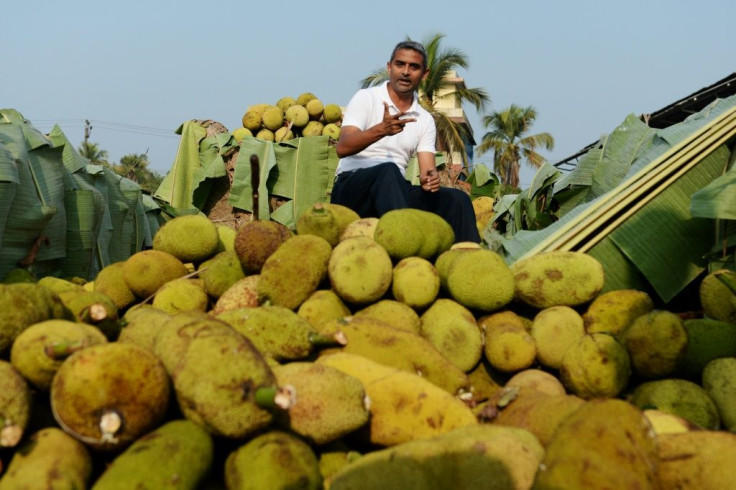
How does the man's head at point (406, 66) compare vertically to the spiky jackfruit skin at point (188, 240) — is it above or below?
above

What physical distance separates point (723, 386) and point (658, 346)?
0.26m

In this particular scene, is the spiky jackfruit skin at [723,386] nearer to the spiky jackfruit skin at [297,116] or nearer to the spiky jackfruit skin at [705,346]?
the spiky jackfruit skin at [705,346]

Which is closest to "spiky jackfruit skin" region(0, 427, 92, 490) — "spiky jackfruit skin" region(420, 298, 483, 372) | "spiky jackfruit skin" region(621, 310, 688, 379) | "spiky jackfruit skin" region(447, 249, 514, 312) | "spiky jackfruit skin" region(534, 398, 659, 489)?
"spiky jackfruit skin" region(534, 398, 659, 489)

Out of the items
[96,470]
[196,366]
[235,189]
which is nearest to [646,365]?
[196,366]

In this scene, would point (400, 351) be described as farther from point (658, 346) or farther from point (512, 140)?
point (512, 140)

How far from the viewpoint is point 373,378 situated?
2217 mm

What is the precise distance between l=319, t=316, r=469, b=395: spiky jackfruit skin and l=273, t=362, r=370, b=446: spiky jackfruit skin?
47cm

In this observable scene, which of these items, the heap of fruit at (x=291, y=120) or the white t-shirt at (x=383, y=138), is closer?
the white t-shirt at (x=383, y=138)

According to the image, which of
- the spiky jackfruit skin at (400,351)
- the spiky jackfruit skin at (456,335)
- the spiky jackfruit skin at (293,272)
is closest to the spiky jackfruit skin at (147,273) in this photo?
the spiky jackfruit skin at (293,272)

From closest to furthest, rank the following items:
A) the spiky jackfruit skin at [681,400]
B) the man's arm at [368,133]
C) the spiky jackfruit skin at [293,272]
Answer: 1. the spiky jackfruit skin at [681,400]
2. the spiky jackfruit skin at [293,272]
3. the man's arm at [368,133]

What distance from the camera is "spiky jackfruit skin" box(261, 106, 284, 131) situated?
32.5 feet

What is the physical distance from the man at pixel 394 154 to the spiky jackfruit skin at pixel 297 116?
433cm

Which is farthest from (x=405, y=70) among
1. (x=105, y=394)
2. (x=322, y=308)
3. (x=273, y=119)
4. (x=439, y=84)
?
(x=439, y=84)

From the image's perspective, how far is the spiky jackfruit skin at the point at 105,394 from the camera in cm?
179
